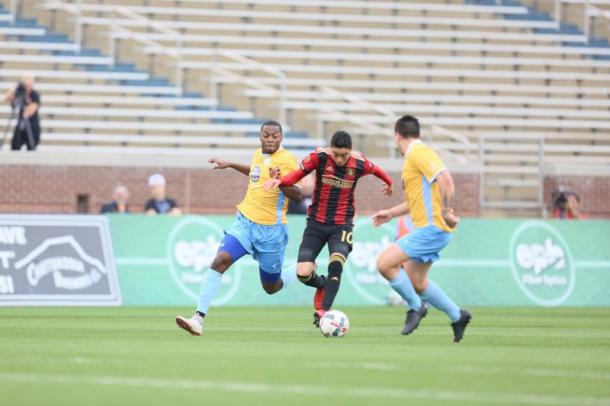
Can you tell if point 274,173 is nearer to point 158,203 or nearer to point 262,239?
point 262,239

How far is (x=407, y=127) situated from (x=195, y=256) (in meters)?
9.72

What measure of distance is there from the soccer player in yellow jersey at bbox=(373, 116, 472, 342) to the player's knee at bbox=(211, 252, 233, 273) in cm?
173

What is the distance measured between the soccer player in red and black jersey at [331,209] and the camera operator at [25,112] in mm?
12274

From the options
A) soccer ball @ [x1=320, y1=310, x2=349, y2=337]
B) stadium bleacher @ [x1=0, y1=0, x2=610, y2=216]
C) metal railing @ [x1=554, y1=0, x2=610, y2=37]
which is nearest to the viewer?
soccer ball @ [x1=320, y1=310, x2=349, y2=337]

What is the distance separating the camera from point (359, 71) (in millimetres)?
32469

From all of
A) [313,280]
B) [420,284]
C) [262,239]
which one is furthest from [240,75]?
[420,284]

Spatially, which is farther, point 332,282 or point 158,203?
point 158,203

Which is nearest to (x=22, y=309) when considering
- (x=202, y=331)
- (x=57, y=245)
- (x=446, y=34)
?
(x=57, y=245)

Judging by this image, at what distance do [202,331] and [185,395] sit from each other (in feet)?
20.5

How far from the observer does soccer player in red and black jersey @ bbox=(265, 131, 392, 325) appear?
14.6m

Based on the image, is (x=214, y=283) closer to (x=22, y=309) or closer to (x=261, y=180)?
(x=261, y=180)

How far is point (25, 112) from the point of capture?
26.3 m

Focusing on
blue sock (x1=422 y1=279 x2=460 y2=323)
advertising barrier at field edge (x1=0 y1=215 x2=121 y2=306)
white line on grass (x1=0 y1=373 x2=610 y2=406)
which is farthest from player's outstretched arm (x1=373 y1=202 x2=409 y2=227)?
advertising barrier at field edge (x1=0 y1=215 x2=121 y2=306)

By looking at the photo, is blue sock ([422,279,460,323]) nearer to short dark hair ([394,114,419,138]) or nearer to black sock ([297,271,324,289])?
short dark hair ([394,114,419,138])
